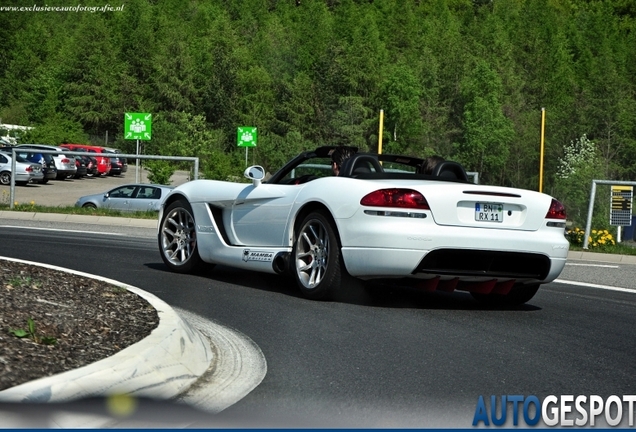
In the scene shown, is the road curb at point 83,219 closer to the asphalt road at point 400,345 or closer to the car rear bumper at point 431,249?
the asphalt road at point 400,345

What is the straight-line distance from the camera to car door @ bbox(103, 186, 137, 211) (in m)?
23.6

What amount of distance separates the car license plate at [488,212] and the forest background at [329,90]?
68.0 m

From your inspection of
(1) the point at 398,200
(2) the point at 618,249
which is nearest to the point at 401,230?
(1) the point at 398,200

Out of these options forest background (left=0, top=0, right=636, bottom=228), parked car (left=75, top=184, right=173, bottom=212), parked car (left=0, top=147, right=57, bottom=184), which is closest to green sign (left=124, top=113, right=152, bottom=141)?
parked car (left=0, top=147, right=57, bottom=184)

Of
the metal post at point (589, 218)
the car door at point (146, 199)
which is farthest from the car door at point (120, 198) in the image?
the metal post at point (589, 218)

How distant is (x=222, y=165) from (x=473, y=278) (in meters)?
26.8

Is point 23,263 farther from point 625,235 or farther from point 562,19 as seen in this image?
point 562,19

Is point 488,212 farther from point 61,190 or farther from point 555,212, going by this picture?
point 61,190

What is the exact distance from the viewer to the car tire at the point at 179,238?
1030cm

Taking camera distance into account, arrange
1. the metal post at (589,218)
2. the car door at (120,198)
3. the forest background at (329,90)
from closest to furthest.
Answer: the metal post at (589,218) → the car door at (120,198) → the forest background at (329,90)

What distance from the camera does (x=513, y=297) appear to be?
30.2ft

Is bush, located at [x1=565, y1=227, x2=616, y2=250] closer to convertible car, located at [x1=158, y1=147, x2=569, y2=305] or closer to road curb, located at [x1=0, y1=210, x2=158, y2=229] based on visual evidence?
road curb, located at [x1=0, y1=210, x2=158, y2=229]

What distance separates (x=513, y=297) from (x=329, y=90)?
94417mm

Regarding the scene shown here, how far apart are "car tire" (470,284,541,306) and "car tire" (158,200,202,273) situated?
108 inches
